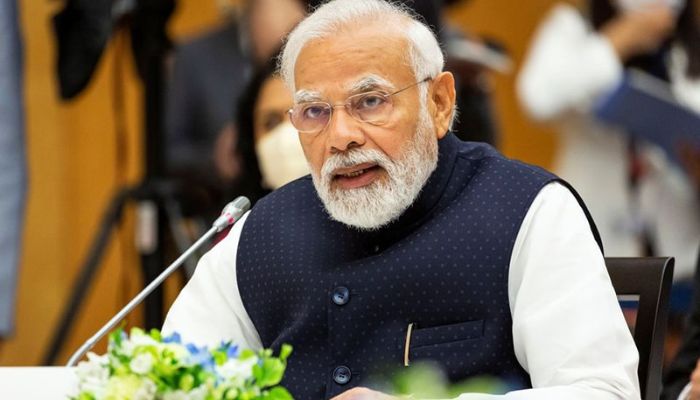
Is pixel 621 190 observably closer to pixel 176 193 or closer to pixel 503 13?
pixel 176 193

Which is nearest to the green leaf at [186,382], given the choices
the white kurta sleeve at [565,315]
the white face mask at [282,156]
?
the white kurta sleeve at [565,315]

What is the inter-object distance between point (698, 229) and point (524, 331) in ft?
9.17

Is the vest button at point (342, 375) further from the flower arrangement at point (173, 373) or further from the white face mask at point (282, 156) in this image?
the white face mask at point (282, 156)

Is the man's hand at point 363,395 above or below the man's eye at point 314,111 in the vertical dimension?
below

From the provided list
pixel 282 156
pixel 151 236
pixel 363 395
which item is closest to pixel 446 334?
pixel 363 395

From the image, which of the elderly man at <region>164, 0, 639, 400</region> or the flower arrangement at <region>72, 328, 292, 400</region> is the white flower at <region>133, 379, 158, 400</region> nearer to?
the flower arrangement at <region>72, 328, 292, 400</region>

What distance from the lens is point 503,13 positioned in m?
7.86

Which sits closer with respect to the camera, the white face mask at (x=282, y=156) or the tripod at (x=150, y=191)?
the white face mask at (x=282, y=156)

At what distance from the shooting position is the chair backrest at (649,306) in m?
2.88

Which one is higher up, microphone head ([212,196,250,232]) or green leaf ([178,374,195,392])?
green leaf ([178,374,195,392])

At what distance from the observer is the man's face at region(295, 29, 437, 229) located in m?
2.87

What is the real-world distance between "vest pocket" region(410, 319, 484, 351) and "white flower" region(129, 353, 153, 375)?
0.85 meters

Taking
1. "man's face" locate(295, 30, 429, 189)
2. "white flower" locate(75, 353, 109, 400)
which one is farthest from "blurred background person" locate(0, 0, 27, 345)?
"white flower" locate(75, 353, 109, 400)

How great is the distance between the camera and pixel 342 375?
2902 mm
